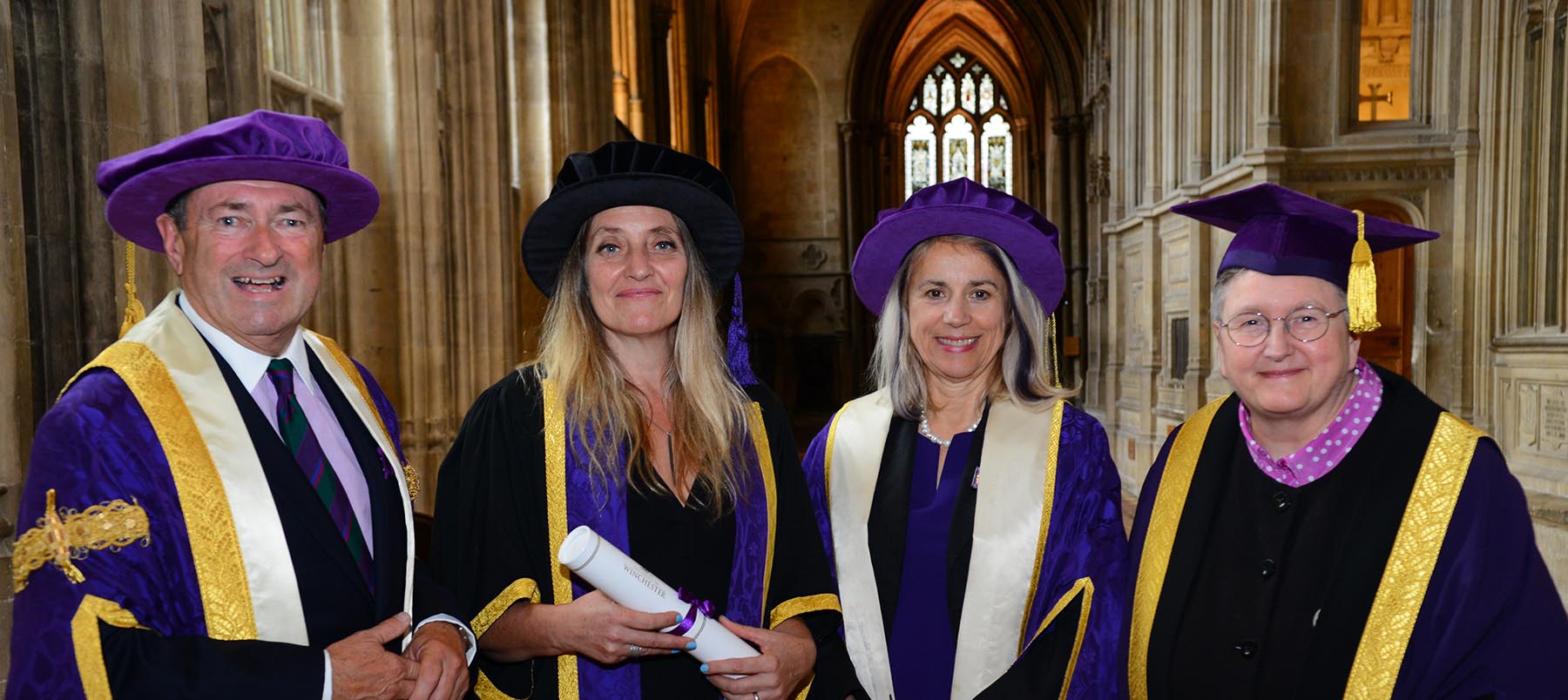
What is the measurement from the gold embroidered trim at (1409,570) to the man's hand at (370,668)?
157 centimetres

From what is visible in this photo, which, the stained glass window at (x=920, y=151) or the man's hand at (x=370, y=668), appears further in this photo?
the stained glass window at (x=920, y=151)

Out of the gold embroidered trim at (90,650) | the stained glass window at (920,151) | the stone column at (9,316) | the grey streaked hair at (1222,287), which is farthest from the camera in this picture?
the stained glass window at (920,151)

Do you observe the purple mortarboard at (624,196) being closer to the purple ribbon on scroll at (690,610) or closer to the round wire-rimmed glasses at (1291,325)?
the purple ribbon on scroll at (690,610)

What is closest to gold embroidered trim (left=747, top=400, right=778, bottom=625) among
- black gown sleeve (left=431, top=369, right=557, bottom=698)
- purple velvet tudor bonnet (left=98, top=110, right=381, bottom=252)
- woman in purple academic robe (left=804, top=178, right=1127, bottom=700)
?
woman in purple academic robe (left=804, top=178, right=1127, bottom=700)

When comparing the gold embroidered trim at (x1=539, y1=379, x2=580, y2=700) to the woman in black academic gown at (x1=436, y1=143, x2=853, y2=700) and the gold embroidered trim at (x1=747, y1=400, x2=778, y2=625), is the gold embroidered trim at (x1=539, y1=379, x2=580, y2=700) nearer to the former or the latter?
the woman in black academic gown at (x1=436, y1=143, x2=853, y2=700)

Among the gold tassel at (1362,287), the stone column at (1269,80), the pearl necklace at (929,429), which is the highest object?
the stone column at (1269,80)

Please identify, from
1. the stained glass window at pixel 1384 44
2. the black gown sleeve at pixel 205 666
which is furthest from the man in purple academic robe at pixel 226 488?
the stained glass window at pixel 1384 44

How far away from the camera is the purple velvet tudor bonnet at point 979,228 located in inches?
90.3

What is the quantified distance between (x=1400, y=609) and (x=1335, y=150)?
7.79 m

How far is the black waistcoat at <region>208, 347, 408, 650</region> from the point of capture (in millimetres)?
1699

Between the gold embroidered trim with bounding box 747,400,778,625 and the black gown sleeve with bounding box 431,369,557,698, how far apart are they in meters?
0.42

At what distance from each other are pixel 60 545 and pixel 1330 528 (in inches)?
78.6

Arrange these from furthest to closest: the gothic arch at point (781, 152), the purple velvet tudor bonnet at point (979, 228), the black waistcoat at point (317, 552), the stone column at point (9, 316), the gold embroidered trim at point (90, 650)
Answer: the gothic arch at point (781, 152) < the stone column at point (9, 316) < the purple velvet tudor bonnet at point (979, 228) < the black waistcoat at point (317, 552) < the gold embroidered trim at point (90, 650)

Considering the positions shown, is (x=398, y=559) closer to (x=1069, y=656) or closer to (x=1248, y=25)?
(x=1069, y=656)
